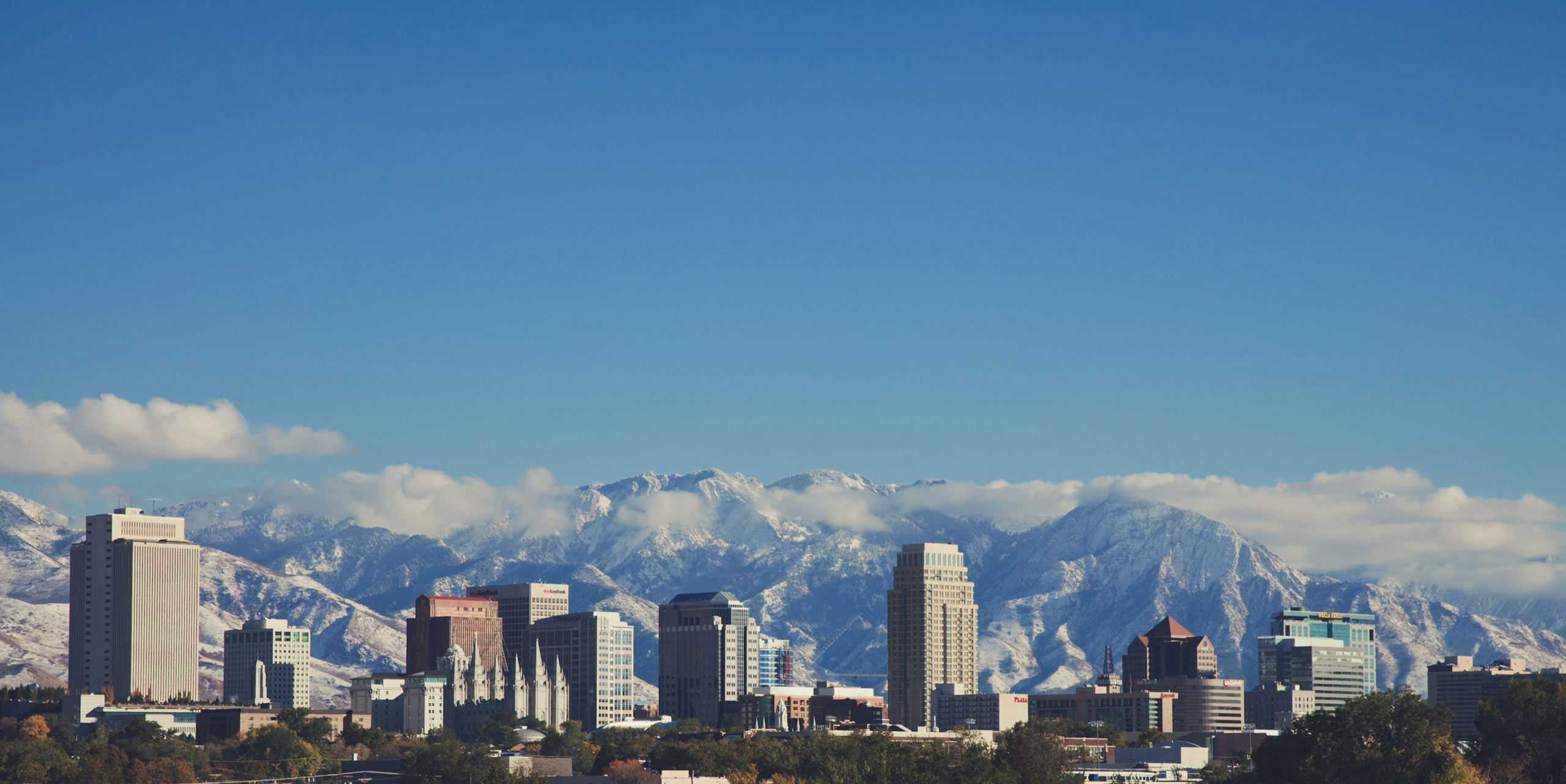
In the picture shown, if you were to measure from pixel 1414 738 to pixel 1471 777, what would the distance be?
20.1 feet

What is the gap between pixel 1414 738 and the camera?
19700 centimetres

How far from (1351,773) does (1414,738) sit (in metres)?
6.60

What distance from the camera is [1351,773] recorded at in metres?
198

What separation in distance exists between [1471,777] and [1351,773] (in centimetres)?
1070
